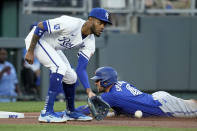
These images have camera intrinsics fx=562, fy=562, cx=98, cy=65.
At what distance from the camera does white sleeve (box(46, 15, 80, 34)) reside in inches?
267

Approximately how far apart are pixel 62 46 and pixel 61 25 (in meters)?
0.36

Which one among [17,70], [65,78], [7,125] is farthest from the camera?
[17,70]

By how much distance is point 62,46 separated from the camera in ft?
23.3

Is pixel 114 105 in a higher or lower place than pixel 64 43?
lower

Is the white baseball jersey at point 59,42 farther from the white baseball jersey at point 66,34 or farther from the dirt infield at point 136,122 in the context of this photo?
the dirt infield at point 136,122

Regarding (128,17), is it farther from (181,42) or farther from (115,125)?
(115,125)

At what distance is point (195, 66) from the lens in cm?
1369

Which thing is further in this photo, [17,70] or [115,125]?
[17,70]

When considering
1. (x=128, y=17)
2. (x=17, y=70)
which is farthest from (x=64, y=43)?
(x=128, y=17)

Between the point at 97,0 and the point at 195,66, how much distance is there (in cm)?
288

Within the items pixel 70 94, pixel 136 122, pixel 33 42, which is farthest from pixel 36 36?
pixel 136 122

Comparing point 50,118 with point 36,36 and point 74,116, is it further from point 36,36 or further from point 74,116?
point 36,36

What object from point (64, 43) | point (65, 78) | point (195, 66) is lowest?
point (195, 66)

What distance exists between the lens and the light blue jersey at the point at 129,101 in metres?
7.27
